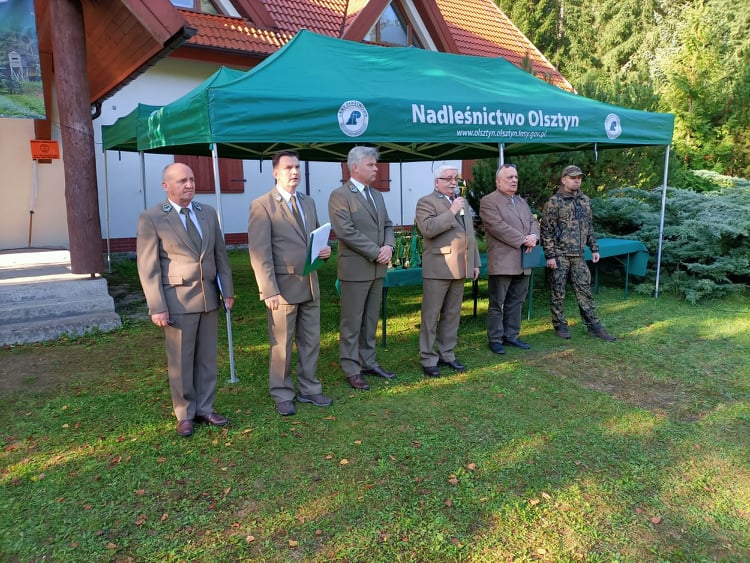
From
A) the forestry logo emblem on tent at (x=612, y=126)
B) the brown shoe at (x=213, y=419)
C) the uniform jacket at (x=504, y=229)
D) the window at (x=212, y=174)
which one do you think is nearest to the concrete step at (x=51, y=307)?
the brown shoe at (x=213, y=419)

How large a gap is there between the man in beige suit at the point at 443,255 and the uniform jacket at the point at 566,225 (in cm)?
144

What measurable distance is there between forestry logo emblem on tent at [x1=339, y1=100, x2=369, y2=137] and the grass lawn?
2155 mm

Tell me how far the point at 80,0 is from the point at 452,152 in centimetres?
543

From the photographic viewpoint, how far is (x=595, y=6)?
29344 millimetres

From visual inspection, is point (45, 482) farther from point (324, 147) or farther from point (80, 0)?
point (80, 0)

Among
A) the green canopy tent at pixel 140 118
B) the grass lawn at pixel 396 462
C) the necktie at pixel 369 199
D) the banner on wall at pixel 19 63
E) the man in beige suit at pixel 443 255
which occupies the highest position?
the banner on wall at pixel 19 63

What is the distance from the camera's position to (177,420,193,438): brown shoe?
3.66 m

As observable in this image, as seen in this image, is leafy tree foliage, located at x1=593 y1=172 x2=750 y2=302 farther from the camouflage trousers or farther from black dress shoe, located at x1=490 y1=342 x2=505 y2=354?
black dress shoe, located at x1=490 y1=342 x2=505 y2=354

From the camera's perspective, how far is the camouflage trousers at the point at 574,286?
19.2ft

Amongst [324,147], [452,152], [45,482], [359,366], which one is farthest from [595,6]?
[45,482]

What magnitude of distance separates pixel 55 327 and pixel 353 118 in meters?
4.02

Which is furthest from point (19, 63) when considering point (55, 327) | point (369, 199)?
point (369, 199)

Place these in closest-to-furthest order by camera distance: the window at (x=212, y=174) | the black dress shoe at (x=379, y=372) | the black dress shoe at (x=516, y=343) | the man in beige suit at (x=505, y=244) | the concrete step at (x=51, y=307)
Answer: the black dress shoe at (x=379, y=372) → the man in beige suit at (x=505, y=244) → the black dress shoe at (x=516, y=343) → the concrete step at (x=51, y=307) → the window at (x=212, y=174)

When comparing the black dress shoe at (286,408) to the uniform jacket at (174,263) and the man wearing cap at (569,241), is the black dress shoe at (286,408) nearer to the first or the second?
the uniform jacket at (174,263)
